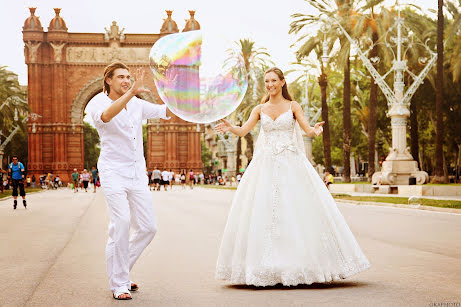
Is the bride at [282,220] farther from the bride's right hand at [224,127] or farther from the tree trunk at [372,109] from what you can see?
the tree trunk at [372,109]

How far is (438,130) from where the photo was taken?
32.6 m

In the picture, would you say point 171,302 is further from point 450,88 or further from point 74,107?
point 74,107

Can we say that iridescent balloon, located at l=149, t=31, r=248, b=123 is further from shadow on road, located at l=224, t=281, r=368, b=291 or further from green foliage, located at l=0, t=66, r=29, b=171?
green foliage, located at l=0, t=66, r=29, b=171

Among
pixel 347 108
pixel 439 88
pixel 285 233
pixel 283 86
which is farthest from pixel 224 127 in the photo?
pixel 347 108

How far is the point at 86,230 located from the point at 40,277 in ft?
22.5

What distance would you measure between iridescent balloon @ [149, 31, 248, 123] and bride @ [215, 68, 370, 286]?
0.97m

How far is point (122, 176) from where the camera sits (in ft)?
22.4

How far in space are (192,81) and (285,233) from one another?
100 inches

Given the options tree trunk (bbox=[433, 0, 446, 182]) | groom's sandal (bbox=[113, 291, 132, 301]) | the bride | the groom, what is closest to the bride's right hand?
the bride

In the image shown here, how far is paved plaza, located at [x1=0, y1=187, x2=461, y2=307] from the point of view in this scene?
678 cm

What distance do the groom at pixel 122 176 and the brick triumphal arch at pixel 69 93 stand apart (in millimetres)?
67045

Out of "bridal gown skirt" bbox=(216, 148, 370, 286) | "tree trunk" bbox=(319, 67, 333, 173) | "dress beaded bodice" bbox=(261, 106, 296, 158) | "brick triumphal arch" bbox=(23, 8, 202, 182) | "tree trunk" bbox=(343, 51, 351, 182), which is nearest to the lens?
"bridal gown skirt" bbox=(216, 148, 370, 286)

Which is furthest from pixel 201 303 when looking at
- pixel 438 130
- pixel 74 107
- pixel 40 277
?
pixel 74 107

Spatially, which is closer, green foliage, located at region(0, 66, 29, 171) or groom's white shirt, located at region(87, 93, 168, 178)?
groom's white shirt, located at region(87, 93, 168, 178)
